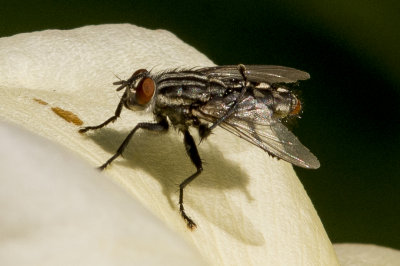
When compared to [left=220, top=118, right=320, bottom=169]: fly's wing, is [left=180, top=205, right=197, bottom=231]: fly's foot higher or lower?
lower

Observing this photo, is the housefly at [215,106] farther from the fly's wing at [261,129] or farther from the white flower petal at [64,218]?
the white flower petal at [64,218]

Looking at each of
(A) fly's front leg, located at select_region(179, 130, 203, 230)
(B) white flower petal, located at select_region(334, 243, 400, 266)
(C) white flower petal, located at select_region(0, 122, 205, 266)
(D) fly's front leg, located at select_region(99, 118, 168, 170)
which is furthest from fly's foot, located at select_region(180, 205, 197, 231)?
(B) white flower petal, located at select_region(334, 243, 400, 266)

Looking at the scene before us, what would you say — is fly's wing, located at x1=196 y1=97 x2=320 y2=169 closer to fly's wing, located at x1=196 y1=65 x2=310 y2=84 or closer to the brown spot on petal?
fly's wing, located at x1=196 y1=65 x2=310 y2=84

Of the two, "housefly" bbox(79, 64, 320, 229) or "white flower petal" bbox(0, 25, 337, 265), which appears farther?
"housefly" bbox(79, 64, 320, 229)

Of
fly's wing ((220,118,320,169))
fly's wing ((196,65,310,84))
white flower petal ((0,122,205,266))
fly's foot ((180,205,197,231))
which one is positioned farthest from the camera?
fly's wing ((196,65,310,84))

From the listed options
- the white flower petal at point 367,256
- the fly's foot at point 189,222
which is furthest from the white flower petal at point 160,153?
the white flower petal at point 367,256

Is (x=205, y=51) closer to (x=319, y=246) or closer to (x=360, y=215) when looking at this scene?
(x=360, y=215)

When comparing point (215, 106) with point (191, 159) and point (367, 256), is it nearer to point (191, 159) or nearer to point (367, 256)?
point (191, 159)
